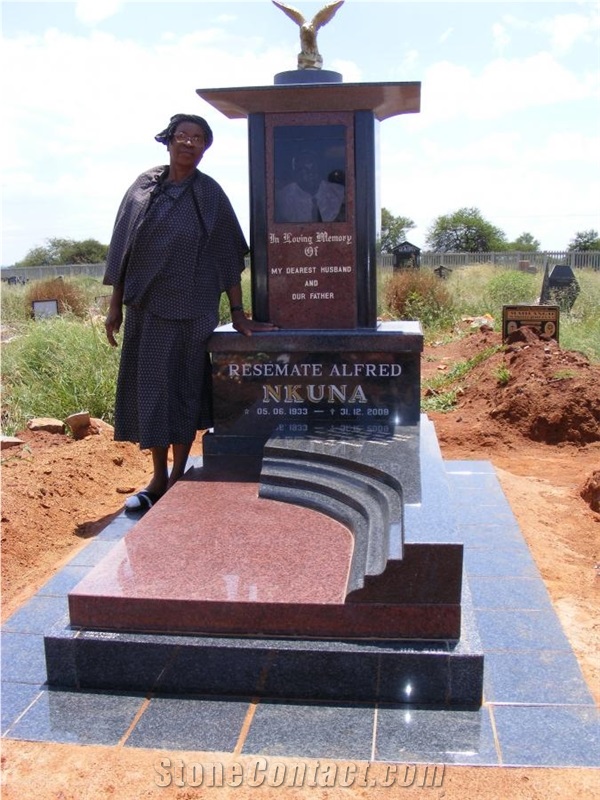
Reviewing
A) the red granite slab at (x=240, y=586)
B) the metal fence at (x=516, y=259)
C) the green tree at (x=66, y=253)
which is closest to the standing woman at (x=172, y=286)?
the red granite slab at (x=240, y=586)

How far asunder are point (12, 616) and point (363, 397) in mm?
2077

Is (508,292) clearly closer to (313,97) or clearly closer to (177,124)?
(313,97)

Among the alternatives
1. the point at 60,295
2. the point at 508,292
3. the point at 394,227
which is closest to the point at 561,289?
the point at 508,292

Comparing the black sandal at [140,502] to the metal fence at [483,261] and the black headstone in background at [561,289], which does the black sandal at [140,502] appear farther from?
the metal fence at [483,261]

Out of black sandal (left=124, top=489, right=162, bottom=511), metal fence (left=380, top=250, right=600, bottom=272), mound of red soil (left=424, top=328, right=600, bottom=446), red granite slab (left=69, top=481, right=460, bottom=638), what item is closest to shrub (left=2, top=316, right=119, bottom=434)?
black sandal (left=124, top=489, right=162, bottom=511)

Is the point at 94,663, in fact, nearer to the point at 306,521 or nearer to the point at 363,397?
the point at 306,521

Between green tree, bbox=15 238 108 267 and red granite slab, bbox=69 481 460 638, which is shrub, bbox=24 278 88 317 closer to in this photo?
red granite slab, bbox=69 481 460 638

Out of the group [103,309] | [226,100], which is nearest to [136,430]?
[226,100]

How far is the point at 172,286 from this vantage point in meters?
4.25

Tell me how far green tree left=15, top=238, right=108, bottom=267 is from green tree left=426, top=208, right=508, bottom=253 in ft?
70.9

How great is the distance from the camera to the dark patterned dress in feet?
13.8

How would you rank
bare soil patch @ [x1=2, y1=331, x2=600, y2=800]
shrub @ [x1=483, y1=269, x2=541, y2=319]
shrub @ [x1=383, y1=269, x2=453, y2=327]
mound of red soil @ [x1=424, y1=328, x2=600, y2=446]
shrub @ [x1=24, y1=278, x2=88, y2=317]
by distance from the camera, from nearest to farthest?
bare soil patch @ [x1=2, y1=331, x2=600, y2=800], mound of red soil @ [x1=424, y1=328, x2=600, y2=446], shrub @ [x1=24, y1=278, x2=88, y2=317], shrub @ [x1=383, y1=269, x2=453, y2=327], shrub @ [x1=483, y1=269, x2=541, y2=319]

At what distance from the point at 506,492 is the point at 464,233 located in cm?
4951

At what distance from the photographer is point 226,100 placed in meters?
Result: 4.32
